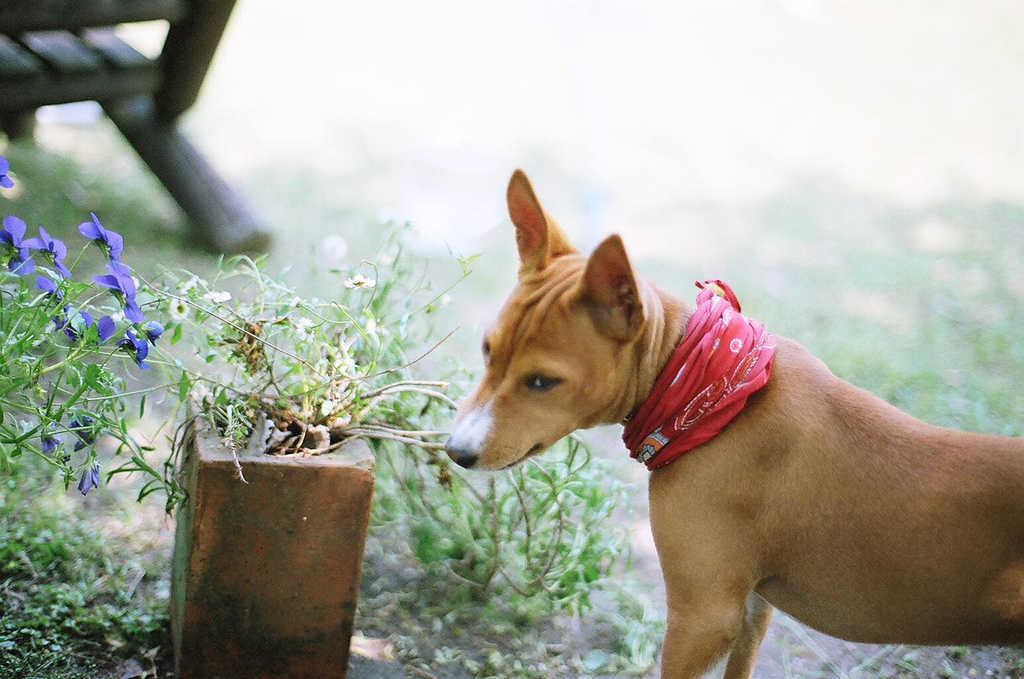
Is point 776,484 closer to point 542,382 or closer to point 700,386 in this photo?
point 700,386

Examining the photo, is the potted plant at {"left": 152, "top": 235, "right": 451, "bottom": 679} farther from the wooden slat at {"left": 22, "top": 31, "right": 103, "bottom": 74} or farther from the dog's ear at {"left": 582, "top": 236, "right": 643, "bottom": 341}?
the wooden slat at {"left": 22, "top": 31, "right": 103, "bottom": 74}

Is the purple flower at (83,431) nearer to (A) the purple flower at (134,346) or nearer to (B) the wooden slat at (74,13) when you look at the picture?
(A) the purple flower at (134,346)

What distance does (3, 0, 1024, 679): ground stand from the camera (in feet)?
17.8

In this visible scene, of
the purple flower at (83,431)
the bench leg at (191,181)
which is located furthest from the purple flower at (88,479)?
the bench leg at (191,181)

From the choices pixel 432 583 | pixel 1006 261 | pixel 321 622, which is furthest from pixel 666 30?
pixel 321 622

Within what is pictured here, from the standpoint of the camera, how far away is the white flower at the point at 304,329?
2793 millimetres

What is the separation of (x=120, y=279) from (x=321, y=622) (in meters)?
1.16

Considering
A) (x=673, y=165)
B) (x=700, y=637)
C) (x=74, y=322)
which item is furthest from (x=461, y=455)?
(x=673, y=165)

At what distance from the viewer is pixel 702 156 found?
880cm

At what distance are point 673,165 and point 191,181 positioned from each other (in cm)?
449

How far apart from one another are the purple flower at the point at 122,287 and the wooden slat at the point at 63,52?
10.2 ft

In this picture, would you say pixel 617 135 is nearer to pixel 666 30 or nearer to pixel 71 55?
pixel 666 30

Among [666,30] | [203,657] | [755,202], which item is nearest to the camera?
[203,657]

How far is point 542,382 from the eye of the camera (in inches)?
98.9
